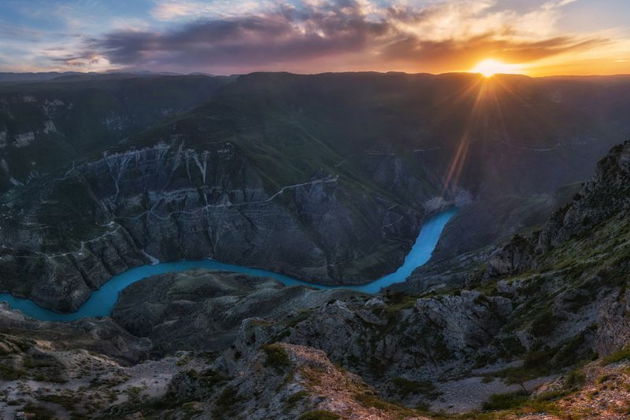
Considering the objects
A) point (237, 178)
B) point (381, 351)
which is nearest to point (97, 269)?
point (237, 178)

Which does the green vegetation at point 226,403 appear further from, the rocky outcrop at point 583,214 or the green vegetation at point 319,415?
the rocky outcrop at point 583,214

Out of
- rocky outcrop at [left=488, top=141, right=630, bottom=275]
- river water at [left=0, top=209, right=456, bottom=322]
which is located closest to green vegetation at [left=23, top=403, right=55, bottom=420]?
rocky outcrop at [left=488, top=141, right=630, bottom=275]

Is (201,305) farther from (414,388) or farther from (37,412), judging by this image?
(414,388)

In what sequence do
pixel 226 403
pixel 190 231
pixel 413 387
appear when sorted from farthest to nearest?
pixel 190 231
pixel 413 387
pixel 226 403

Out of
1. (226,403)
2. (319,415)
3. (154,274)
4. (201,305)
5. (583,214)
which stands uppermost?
(583,214)

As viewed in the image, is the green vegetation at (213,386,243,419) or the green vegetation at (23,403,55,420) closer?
the green vegetation at (213,386,243,419)

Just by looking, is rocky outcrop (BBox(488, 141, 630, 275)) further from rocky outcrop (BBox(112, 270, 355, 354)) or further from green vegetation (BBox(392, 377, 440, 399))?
rocky outcrop (BBox(112, 270, 355, 354))

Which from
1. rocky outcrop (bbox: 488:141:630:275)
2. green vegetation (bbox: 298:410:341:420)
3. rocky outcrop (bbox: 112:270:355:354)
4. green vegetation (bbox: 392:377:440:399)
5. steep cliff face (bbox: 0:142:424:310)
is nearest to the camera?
green vegetation (bbox: 298:410:341:420)

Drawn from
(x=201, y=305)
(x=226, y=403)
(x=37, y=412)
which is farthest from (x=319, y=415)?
(x=201, y=305)

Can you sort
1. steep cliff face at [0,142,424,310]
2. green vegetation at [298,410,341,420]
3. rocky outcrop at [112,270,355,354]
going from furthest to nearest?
1. steep cliff face at [0,142,424,310]
2. rocky outcrop at [112,270,355,354]
3. green vegetation at [298,410,341,420]

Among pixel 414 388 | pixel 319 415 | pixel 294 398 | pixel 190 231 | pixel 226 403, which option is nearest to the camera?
pixel 319 415

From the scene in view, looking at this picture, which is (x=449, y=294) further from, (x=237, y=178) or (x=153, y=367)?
(x=237, y=178)
